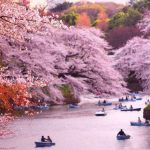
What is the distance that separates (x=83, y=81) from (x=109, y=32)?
82363mm

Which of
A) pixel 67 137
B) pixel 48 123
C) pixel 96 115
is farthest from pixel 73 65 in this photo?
pixel 96 115

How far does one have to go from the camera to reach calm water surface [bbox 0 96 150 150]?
36.3 m

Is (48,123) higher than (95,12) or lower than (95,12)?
lower

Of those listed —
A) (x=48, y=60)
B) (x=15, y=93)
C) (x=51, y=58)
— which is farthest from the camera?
(x=51, y=58)

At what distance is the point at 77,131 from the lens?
43281 mm

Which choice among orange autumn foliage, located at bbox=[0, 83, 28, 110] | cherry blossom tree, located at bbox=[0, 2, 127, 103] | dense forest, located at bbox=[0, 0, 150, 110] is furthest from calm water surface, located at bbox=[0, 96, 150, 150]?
orange autumn foliage, located at bbox=[0, 83, 28, 110]

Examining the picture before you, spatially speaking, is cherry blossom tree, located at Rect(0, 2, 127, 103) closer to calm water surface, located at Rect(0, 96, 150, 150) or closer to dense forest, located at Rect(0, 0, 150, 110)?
dense forest, located at Rect(0, 0, 150, 110)

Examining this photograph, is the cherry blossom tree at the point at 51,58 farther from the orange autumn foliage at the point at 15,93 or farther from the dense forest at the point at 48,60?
the orange autumn foliage at the point at 15,93

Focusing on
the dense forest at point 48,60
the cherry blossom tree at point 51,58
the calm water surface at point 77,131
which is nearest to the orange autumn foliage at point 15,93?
the dense forest at point 48,60

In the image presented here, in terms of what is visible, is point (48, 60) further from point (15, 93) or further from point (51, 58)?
point (15, 93)

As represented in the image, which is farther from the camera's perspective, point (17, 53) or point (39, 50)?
point (39, 50)

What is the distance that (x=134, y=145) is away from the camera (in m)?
36.3

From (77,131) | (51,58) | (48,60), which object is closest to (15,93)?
(48,60)

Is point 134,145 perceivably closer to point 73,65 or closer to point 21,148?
point 21,148
